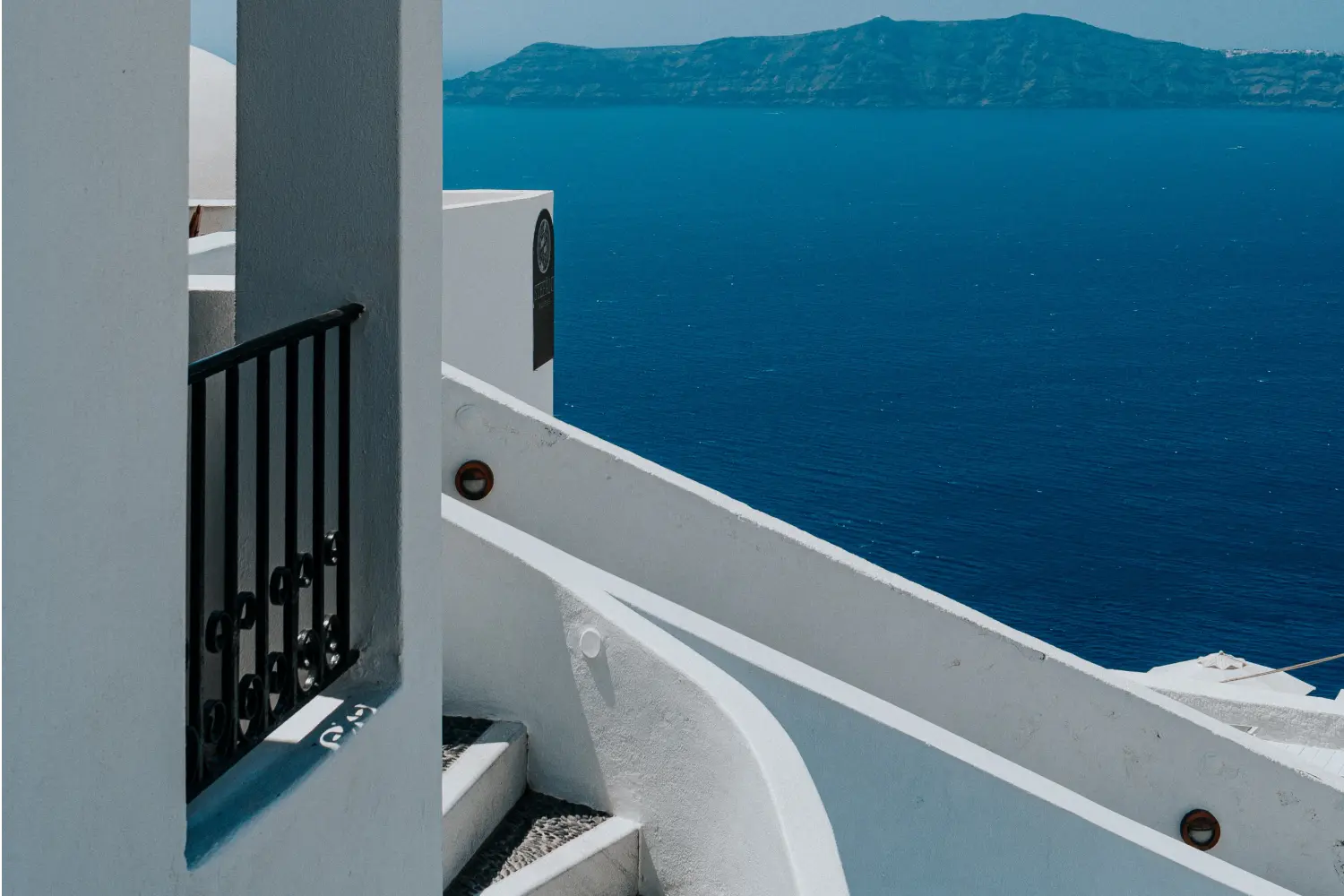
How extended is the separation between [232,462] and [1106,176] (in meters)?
117

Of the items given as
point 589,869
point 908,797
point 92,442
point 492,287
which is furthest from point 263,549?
point 492,287

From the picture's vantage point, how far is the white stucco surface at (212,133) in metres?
9.34

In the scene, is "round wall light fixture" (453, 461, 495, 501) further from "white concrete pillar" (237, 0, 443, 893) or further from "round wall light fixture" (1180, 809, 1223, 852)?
"round wall light fixture" (1180, 809, 1223, 852)

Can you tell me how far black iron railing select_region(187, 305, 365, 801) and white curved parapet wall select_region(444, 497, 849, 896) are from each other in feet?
4.64

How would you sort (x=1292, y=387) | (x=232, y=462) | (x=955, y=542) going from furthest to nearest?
(x=1292, y=387) → (x=955, y=542) → (x=232, y=462)

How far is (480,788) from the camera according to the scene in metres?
4.38

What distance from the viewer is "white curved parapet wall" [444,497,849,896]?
432 centimetres

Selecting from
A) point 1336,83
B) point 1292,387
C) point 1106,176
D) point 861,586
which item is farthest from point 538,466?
point 1336,83

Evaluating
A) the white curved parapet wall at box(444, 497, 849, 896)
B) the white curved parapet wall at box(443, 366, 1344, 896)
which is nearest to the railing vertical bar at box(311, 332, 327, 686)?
the white curved parapet wall at box(444, 497, 849, 896)

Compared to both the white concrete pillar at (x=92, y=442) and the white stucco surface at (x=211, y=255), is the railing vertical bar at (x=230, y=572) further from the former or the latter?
the white stucco surface at (x=211, y=255)

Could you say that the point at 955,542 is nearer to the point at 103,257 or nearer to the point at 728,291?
the point at 728,291

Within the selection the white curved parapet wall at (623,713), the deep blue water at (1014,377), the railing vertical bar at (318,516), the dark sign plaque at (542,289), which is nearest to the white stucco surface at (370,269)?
the railing vertical bar at (318,516)

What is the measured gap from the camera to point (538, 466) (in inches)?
253

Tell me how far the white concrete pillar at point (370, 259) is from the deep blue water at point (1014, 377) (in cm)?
2834
